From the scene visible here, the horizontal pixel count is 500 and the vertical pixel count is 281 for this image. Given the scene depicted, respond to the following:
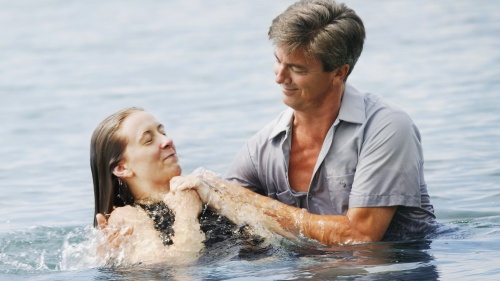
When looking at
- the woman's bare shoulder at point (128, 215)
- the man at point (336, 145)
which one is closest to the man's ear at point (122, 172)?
the woman's bare shoulder at point (128, 215)

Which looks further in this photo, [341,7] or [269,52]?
[269,52]

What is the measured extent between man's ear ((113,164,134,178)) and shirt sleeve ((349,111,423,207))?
1398 mm

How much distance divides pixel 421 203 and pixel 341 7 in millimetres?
1355

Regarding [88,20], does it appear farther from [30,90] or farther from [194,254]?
[194,254]

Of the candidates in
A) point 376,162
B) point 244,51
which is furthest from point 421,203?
point 244,51

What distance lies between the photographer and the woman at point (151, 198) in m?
7.09

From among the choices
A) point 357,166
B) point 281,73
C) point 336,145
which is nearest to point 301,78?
point 281,73

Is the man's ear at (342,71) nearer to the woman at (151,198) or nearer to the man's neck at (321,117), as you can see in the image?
the man's neck at (321,117)

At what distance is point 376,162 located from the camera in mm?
7105

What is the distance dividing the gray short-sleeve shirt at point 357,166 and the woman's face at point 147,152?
0.64 meters

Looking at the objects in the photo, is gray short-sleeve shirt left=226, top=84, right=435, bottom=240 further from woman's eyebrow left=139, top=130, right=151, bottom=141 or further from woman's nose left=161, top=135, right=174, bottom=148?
woman's eyebrow left=139, top=130, right=151, bottom=141

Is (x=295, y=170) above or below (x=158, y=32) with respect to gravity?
below

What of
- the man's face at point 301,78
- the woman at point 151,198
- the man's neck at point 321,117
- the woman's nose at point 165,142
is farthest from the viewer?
the man's neck at point 321,117

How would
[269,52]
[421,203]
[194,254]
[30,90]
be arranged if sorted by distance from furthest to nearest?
[269,52], [30,90], [421,203], [194,254]
